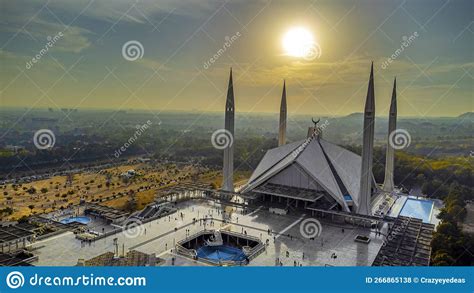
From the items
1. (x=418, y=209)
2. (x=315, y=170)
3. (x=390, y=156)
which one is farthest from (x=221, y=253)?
(x=390, y=156)

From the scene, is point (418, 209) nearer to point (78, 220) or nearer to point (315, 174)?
point (315, 174)

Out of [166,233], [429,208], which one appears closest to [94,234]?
[166,233]

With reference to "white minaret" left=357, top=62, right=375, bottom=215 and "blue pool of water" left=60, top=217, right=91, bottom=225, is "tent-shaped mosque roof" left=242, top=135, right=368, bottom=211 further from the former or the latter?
"blue pool of water" left=60, top=217, right=91, bottom=225

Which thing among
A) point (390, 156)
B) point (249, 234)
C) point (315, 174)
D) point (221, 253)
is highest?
point (390, 156)

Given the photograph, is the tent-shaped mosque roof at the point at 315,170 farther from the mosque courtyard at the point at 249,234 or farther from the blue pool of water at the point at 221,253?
the blue pool of water at the point at 221,253

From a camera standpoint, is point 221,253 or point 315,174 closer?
point 221,253

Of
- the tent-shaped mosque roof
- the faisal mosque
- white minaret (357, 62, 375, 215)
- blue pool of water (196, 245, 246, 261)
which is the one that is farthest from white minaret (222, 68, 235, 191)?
white minaret (357, 62, 375, 215)
